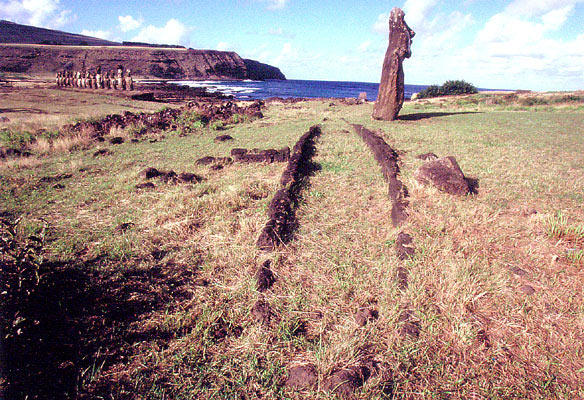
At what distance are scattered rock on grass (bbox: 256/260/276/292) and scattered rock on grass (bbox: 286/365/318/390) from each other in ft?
3.17

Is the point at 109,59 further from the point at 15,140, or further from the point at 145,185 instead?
the point at 145,185

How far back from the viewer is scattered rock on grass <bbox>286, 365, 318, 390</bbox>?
6.49ft

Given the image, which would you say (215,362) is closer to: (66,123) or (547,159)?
(547,159)

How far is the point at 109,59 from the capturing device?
85125mm

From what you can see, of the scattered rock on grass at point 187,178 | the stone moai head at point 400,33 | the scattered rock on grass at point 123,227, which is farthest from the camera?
the stone moai head at point 400,33

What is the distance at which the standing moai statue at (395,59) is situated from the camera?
12828 mm

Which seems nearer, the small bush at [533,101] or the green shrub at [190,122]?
the green shrub at [190,122]

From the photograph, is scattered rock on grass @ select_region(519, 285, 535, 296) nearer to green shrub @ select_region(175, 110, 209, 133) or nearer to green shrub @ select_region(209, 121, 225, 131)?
green shrub @ select_region(175, 110, 209, 133)

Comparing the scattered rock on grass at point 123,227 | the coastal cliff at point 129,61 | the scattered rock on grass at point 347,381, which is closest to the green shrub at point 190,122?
the scattered rock on grass at point 123,227

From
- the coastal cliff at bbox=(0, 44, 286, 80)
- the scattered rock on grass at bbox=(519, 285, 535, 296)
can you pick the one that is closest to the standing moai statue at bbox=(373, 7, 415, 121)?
the scattered rock on grass at bbox=(519, 285, 535, 296)

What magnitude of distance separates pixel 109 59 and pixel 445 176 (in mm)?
105364

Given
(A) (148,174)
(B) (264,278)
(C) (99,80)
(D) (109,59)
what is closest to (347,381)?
(B) (264,278)

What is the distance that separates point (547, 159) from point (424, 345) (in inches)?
306

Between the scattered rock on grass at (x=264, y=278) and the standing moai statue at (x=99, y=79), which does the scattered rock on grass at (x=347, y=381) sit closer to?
the scattered rock on grass at (x=264, y=278)
